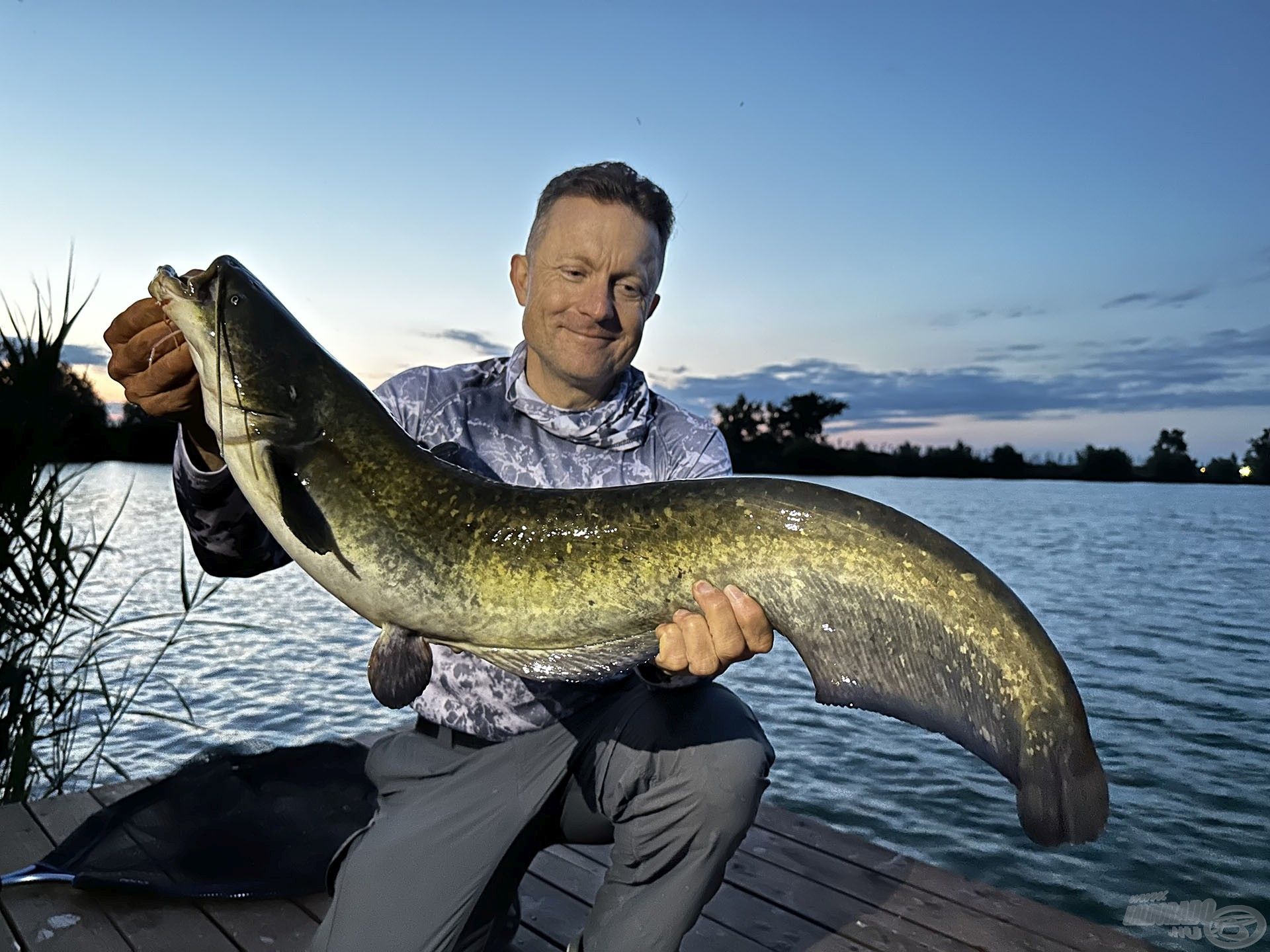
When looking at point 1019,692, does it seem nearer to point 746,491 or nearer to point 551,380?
point 746,491

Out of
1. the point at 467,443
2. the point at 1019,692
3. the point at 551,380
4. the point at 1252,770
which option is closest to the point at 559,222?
the point at 551,380

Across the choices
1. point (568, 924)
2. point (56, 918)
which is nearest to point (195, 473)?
point (56, 918)

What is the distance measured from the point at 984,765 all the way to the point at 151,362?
375 inches

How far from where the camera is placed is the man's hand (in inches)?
92.1

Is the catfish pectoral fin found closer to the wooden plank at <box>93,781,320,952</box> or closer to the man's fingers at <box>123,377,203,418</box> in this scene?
the man's fingers at <box>123,377,203,418</box>

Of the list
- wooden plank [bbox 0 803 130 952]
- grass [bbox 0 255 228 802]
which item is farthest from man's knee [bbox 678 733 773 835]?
grass [bbox 0 255 228 802]

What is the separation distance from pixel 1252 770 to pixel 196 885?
10.6 meters

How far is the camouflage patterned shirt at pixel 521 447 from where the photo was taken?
3021mm

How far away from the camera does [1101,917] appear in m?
6.64

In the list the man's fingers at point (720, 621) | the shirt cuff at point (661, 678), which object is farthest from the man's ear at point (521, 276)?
the man's fingers at point (720, 621)

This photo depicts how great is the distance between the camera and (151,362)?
7.70 feet

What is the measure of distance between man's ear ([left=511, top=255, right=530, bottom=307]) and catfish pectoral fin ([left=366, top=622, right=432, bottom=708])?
143 cm

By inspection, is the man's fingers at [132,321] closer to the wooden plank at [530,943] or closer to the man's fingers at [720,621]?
the man's fingers at [720,621]

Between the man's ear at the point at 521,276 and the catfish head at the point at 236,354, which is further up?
the man's ear at the point at 521,276
